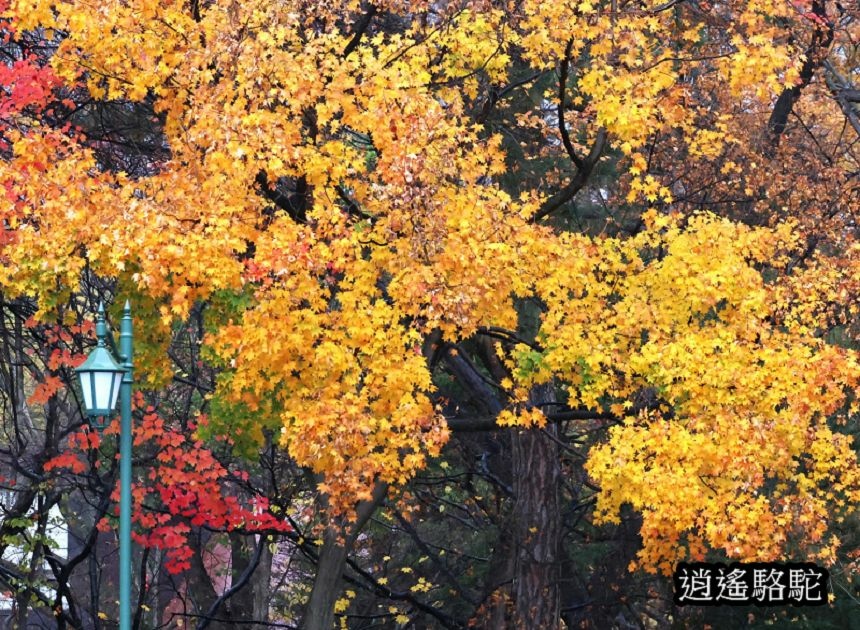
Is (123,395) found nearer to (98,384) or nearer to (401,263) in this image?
(98,384)

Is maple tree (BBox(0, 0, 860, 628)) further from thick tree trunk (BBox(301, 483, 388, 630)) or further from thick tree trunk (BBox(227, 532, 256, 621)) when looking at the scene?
thick tree trunk (BBox(227, 532, 256, 621))

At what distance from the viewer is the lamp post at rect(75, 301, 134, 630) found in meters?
9.59

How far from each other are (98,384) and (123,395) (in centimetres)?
111

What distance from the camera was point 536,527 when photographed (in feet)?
60.0

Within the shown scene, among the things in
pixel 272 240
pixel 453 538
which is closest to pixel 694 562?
pixel 272 240

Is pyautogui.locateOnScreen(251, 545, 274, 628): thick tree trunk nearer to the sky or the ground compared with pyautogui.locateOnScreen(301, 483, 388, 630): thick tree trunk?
nearer to the sky

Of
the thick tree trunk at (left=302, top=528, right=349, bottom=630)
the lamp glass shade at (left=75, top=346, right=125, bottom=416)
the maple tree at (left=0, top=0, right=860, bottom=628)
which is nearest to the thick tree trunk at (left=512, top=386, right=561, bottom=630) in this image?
the maple tree at (left=0, top=0, right=860, bottom=628)

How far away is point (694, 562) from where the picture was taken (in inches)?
607

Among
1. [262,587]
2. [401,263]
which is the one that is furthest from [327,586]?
[262,587]

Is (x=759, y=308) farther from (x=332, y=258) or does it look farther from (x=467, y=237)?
(x=332, y=258)

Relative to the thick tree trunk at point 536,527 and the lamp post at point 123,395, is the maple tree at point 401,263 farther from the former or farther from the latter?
the thick tree trunk at point 536,527

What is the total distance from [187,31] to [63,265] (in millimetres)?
3309

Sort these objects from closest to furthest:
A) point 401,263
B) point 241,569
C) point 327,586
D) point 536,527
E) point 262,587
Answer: point 401,263, point 327,586, point 536,527, point 262,587, point 241,569

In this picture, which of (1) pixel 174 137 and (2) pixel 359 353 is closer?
(2) pixel 359 353
